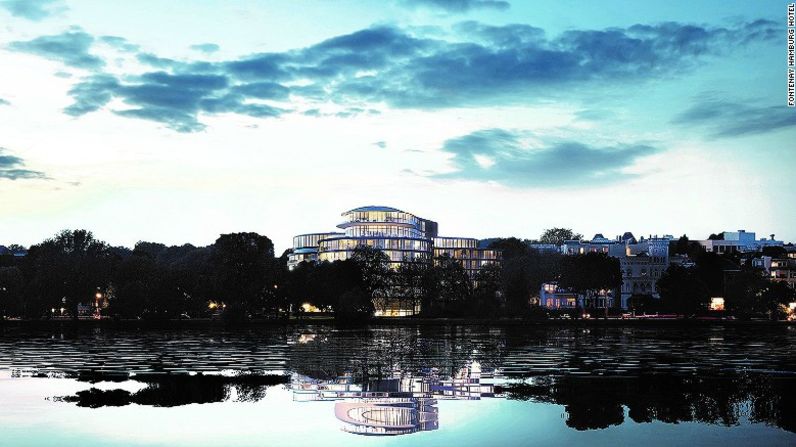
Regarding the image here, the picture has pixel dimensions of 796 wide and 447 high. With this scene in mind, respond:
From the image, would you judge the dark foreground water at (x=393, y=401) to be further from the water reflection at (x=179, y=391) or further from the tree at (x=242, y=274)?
the tree at (x=242, y=274)

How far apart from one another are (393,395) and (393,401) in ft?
6.78

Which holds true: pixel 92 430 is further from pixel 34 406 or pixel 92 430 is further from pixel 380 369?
pixel 380 369

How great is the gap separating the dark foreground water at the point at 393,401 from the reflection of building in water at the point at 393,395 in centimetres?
9

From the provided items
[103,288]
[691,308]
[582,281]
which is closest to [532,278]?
[582,281]

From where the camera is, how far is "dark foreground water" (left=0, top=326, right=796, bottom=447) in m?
32.3

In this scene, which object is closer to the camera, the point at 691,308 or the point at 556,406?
the point at 556,406

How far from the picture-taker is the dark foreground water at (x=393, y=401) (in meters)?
32.3

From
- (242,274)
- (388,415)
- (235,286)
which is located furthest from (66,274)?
(388,415)

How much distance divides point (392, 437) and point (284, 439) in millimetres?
3790

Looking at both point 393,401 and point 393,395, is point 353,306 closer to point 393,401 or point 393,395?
point 393,395

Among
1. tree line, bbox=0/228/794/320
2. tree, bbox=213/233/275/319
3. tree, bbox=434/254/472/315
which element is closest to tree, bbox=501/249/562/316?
tree line, bbox=0/228/794/320

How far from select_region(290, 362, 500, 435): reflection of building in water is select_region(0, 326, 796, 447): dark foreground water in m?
0.09

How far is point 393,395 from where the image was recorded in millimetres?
41750

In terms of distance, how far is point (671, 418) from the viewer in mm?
35812
